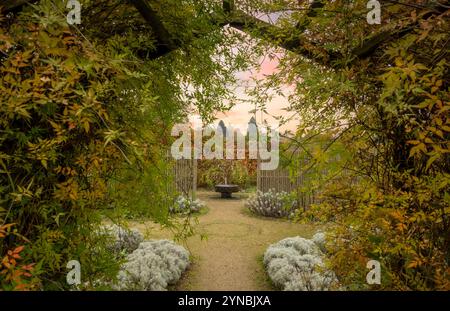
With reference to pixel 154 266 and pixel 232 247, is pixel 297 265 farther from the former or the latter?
pixel 154 266

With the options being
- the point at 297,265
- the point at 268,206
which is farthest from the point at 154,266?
the point at 268,206

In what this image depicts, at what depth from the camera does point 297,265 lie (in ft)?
17.2

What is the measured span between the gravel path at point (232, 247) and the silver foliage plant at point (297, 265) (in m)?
0.27

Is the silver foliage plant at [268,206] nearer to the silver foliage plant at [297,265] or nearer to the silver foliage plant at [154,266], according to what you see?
the silver foliage plant at [297,265]

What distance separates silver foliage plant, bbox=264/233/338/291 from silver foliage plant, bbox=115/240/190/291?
1.47m

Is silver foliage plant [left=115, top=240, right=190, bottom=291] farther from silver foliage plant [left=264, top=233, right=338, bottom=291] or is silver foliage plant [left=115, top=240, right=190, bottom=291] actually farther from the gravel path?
silver foliage plant [left=264, top=233, right=338, bottom=291]

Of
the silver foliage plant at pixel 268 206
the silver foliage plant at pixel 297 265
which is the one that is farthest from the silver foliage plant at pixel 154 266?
the silver foliage plant at pixel 268 206

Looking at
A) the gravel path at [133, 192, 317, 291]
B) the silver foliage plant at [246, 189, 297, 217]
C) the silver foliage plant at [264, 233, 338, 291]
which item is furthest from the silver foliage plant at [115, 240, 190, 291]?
the silver foliage plant at [246, 189, 297, 217]

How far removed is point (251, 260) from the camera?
625cm

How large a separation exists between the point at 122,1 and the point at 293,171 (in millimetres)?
1725

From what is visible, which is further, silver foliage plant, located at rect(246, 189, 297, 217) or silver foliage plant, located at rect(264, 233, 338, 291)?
silver foliage plant, located at rect(246, 189, 297, 217)

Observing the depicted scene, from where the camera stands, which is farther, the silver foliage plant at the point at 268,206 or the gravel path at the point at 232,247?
the silver foliage plant at the point at 268,206

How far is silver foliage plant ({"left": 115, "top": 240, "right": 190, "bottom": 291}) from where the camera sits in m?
4.54

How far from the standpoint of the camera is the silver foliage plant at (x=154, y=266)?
4535 millimetres
